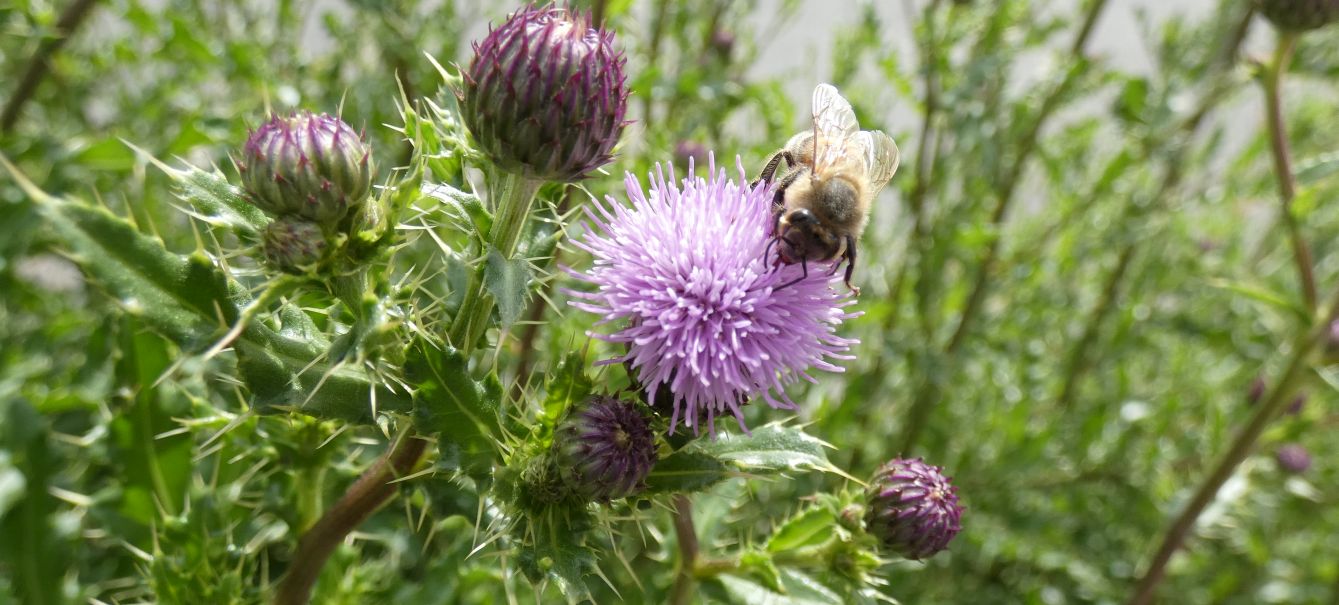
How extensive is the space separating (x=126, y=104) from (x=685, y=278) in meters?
3.15

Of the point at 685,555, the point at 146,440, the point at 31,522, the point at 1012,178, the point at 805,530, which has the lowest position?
the point at 31,522

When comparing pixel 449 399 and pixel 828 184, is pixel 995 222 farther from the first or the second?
pixel 449 399

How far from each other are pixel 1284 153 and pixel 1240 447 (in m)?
0.90

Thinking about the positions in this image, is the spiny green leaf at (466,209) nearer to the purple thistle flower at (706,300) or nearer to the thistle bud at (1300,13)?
the purple thistle flower at (706,300)

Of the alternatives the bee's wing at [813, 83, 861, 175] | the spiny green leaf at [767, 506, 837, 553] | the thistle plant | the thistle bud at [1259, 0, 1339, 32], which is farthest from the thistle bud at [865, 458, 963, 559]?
the thistle bud at [1259, 0, 1339, 32]

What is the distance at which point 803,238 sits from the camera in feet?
5.18

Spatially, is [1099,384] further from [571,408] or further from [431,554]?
[571,408]

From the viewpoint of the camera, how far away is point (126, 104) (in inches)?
145

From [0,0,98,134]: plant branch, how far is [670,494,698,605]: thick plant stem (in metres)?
2.67

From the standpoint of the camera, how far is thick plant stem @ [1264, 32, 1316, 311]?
8.93 ft

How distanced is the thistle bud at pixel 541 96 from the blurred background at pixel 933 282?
0.83 metres

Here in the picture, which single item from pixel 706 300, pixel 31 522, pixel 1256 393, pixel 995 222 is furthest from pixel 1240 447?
pixel 31 522

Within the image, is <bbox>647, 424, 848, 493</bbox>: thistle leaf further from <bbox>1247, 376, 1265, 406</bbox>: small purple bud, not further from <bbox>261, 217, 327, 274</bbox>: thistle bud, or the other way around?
<bbox>1247, 376, 1265, 406</bbox>: small purple bud

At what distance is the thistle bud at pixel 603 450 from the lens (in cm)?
144
